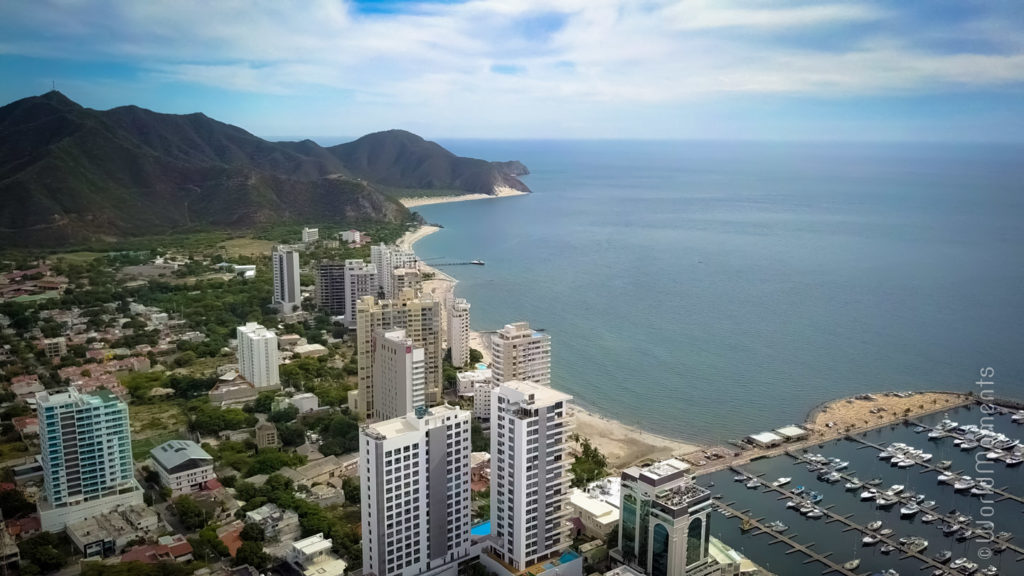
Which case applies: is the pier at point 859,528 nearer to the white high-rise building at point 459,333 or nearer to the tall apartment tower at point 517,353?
the tall apartment tower at point 517,353

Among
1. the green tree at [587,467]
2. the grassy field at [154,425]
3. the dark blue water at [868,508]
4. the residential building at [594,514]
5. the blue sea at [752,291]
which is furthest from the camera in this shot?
the blue sea at [752,291]

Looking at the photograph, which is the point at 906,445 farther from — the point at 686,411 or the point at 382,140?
the point at 382,140

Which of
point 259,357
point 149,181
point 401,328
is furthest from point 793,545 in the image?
point 149,181

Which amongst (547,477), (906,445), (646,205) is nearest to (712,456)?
(906,445)

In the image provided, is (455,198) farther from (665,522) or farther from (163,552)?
(665,522)

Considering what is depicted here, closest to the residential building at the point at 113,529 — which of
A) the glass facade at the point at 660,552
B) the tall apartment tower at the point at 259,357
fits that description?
the tall apartment tower at the point at 259,357

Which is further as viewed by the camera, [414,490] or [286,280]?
[286,280]
